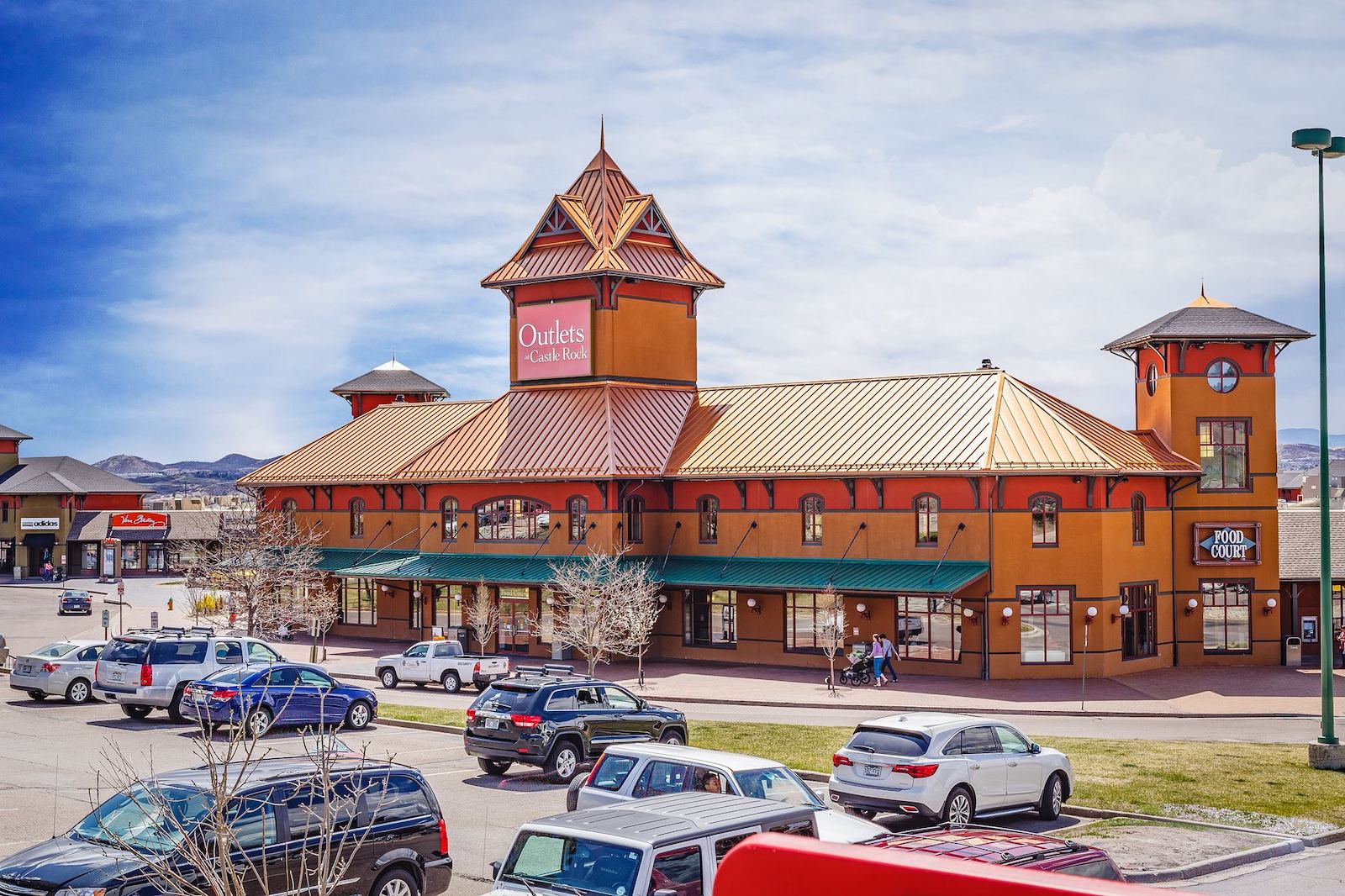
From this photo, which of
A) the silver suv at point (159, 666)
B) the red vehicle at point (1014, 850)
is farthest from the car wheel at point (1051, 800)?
the silver suv at point (159, 666)

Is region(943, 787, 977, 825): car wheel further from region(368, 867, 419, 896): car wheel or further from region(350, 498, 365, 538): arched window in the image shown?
region(350, 498, 365, 538): arched window

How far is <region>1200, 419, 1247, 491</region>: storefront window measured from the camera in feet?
153

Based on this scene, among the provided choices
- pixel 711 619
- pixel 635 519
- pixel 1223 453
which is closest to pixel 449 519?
pixel 635 519

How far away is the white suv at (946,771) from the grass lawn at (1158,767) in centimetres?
142

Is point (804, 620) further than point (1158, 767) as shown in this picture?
Yes

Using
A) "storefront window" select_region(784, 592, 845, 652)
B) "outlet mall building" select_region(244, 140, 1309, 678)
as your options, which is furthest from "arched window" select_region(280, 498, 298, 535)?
"storefront window" select_region(784, 592, 845, 652)

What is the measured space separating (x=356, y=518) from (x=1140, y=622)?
33068mm

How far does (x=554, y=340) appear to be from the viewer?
5278cm

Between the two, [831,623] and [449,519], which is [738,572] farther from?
[449,519]

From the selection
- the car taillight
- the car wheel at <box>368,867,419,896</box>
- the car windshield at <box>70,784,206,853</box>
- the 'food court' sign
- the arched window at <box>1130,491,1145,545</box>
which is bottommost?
the car wheel at <box>368,867,419,896</box>

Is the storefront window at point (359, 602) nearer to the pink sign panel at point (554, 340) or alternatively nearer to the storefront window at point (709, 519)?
the pink sign panel at point (554, 340)

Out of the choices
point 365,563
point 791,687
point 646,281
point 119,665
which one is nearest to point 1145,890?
point 119,665

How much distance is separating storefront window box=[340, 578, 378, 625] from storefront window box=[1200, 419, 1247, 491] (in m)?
33.2

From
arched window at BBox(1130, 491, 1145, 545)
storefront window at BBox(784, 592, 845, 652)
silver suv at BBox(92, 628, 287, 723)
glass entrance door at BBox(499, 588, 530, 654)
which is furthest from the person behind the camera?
glass entrance door at BBox(499, 588, 530, 654)
